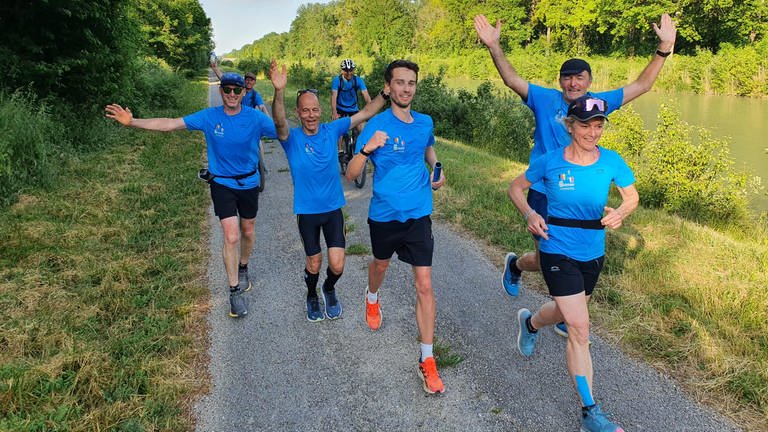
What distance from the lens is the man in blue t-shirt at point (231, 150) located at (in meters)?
4.10

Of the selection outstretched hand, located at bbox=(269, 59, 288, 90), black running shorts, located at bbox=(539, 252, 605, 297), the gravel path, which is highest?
outstretched hand, located at bbox=(269, 59, 288, 90)

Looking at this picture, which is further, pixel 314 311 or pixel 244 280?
pixel 244 280

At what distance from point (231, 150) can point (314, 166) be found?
0.95 metres

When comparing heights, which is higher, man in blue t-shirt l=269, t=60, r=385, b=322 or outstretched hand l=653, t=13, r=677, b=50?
outstretched hand l=653, t=13, r=677, b=50

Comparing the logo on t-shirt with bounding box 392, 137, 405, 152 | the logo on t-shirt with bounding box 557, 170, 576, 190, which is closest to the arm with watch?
the logo on t-shirt with bounding box 392, 137, 405, 152

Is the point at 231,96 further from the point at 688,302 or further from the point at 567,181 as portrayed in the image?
the point at 688,302

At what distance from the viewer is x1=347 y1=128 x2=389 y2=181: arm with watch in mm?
2967

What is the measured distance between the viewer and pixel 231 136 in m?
4.12

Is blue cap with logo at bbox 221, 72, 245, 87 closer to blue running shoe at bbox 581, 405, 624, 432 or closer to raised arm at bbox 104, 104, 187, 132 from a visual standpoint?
raised arm at bbox 104, 104, 187, 132

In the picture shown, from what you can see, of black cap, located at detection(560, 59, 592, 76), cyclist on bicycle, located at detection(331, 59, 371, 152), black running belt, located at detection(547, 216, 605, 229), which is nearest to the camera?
black running belt, located at detection(547, 216, 605, 229)

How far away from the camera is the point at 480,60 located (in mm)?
51094

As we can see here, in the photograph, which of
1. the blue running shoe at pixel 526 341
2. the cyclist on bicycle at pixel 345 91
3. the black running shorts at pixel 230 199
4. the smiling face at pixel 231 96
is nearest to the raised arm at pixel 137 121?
the smiling face at pixel 231 96

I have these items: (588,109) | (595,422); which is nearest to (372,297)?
(595,422)

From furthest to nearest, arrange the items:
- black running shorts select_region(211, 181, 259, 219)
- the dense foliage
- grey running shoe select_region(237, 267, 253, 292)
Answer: the dense foliage → grey running shoe select_region(237, 267, 253, 292) → black running shorts select_region(211, 181, 259, 219)
